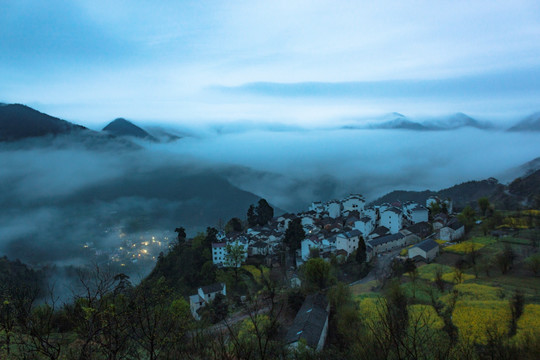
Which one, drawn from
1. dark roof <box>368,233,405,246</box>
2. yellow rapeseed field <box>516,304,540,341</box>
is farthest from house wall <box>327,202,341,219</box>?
yellow rapeseed field <box>516,304,540,341</box>

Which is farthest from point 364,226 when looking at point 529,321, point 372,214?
point 529,321

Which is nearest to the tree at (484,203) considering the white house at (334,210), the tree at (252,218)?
the white house at (334,210)

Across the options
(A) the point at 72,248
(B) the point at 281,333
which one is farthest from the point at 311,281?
(A) the point at 72,248

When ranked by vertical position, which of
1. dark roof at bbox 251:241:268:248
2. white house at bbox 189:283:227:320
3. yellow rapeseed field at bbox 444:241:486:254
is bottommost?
white house at bbox 189:283:227:320

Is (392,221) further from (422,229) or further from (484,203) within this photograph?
(484,203)

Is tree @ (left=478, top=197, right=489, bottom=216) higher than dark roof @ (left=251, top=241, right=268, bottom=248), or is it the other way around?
tree @ (left=478, top=197, right=489, bottom=216)

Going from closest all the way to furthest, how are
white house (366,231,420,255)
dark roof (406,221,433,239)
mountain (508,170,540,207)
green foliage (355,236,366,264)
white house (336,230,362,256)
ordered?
green foliage (355,236,366,264) < white house (366,231,420,255) < white house (336,230,362,256) < dark roof (406,221,433,239) < mountain (508,170,540,207)

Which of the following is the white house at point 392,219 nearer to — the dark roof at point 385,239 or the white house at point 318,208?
the dark roof at point 385,239

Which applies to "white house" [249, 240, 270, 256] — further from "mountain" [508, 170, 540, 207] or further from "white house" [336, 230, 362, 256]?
"mountain" [508, 170, 540, 207]
